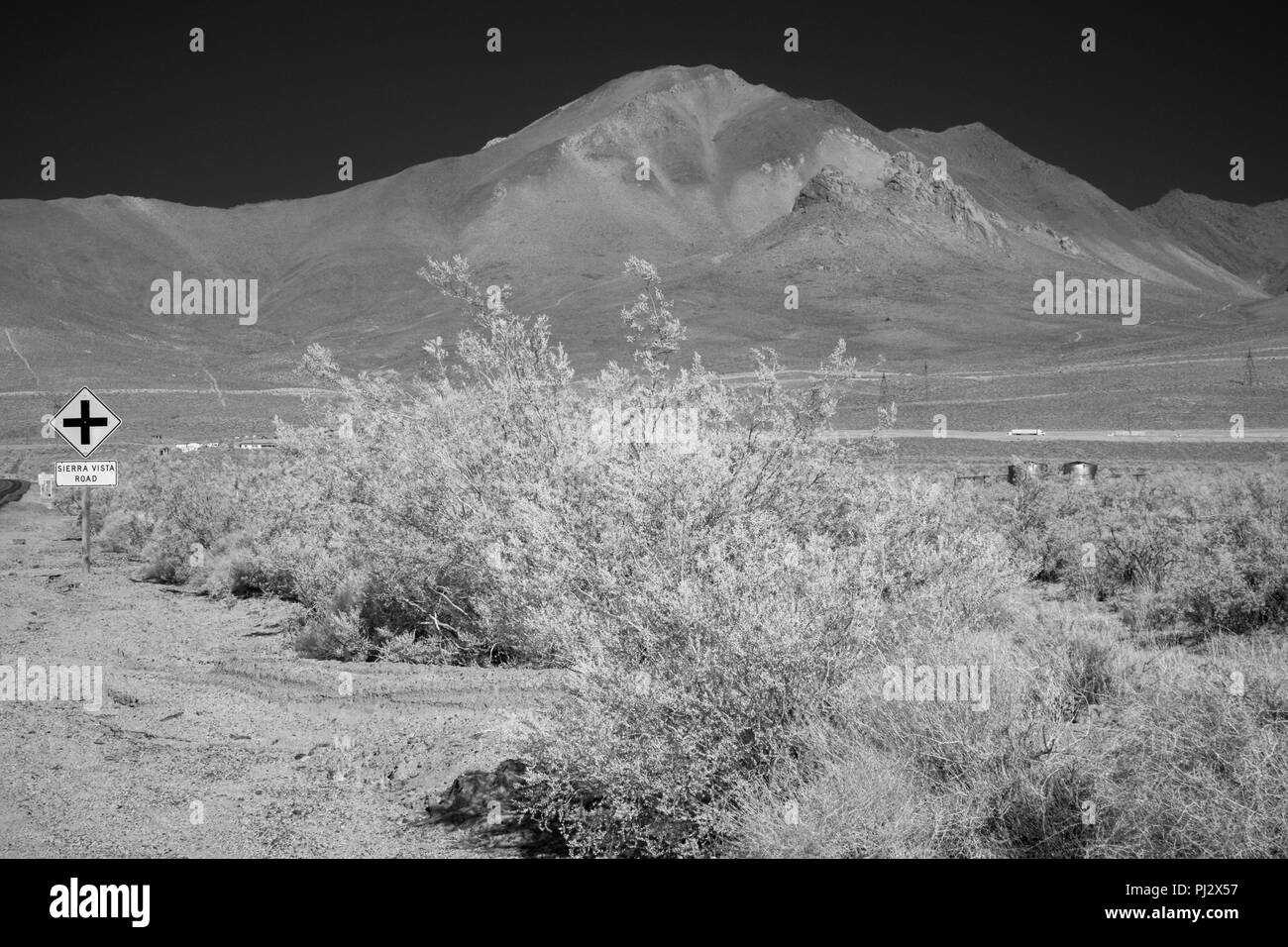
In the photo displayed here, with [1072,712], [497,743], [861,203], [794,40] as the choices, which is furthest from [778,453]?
[861,203]

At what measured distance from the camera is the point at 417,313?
593ft

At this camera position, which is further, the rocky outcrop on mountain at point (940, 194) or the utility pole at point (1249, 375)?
the rocky outcrop on mountain at point (940, 194)

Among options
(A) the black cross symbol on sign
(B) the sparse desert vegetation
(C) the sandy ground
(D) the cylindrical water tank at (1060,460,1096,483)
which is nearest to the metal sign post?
(A) the black cross symbol on sign

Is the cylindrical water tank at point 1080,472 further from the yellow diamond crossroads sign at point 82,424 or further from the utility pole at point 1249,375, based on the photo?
the utility pole at point 1249,375

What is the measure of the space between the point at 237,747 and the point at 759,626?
4071mm

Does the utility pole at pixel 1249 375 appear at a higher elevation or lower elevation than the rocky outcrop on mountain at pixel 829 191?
lower

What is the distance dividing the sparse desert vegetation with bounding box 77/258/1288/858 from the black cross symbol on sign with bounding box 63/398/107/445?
241 inches

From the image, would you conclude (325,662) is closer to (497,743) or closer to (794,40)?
(497,743)

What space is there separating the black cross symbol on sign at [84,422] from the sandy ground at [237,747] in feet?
15.5

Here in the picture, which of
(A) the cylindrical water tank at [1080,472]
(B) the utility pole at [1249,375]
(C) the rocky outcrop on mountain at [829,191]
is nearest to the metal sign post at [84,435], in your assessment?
(A) the cylindrical water tank at [1080,472]

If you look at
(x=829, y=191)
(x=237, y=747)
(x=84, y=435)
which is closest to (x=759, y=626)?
(x=237, y=747)

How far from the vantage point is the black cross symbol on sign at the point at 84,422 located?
15695mm
